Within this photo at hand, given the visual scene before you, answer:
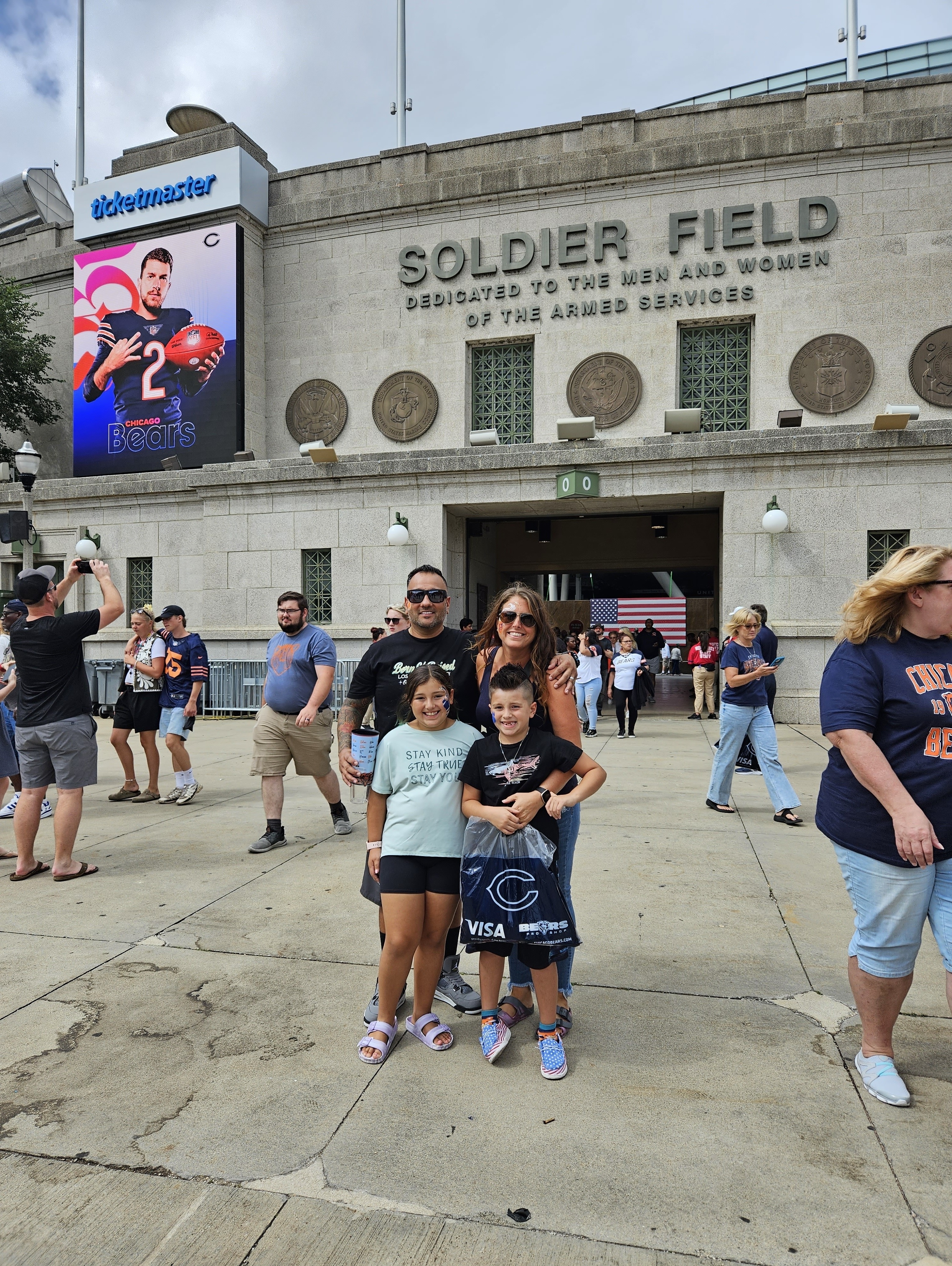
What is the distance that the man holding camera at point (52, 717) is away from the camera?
210 inches

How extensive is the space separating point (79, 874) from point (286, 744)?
1.68 m

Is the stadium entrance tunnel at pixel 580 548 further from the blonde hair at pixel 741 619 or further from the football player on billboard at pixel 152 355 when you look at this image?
the blonde hair at pixel 741 619

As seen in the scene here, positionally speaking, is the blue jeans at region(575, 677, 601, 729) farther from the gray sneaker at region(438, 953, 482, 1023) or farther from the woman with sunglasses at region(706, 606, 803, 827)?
the gray sneaker at region(438, 953, 482, 1023)

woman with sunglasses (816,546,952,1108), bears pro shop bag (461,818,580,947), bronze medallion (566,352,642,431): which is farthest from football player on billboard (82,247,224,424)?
woman with sunglasses (816,546,952,1108)

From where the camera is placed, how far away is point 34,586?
534cm

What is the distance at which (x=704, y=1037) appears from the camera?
3.21 meters

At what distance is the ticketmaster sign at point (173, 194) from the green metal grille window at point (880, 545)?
603 inches

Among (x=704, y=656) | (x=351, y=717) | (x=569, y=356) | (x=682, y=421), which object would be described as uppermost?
(x=569, y=356)

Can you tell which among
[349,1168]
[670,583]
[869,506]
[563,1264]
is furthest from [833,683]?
[670,583]

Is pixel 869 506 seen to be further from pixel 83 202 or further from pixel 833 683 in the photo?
pixel 83 202

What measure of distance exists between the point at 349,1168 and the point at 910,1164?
172 cm

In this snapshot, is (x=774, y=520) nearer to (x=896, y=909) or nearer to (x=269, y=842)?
(x=269, y=842)

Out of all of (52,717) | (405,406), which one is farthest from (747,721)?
(405,406)

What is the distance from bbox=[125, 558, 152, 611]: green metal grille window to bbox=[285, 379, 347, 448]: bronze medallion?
15.0 feet
